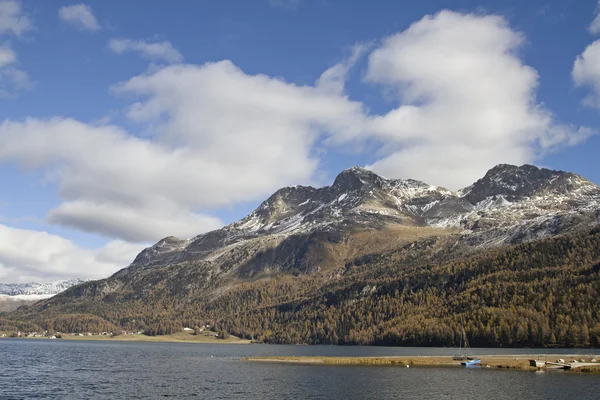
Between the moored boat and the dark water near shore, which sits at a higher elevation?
the moored boat

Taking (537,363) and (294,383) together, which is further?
(537,363)

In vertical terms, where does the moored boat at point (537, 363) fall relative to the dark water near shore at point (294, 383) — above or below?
above

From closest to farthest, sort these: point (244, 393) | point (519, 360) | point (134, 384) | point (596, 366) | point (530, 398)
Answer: point (530, 398) → point (244, 393) → point (134, 384) → point (596, 366) → point (519, 360)

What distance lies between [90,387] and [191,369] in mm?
53363

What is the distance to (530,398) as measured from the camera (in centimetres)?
10788

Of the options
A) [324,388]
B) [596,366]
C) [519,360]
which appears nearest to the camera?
[324,388]

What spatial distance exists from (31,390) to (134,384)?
916 inches

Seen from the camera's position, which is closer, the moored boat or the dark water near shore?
the dark water near shore

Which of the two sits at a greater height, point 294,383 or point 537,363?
point 537,363

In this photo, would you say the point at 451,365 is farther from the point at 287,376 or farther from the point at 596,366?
the point at 287,376

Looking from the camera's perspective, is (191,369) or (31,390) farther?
(191,369)

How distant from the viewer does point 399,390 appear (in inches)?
4865

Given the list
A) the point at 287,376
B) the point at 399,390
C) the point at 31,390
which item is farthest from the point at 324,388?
the point at 31,390

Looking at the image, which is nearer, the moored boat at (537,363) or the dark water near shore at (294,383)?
the dark water near shore at (294,383)
